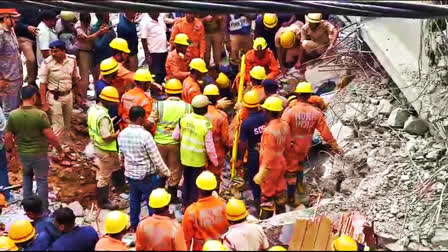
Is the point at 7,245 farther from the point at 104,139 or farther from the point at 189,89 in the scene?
the point at 189,89

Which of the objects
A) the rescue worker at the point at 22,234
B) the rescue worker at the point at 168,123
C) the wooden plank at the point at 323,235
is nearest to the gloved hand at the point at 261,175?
the rescue worker at the point at 168,123

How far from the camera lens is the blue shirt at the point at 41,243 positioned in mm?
7467

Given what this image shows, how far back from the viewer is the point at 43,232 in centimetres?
779

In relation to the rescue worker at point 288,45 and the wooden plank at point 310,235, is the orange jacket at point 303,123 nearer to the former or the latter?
the rescue worker at point 288,45

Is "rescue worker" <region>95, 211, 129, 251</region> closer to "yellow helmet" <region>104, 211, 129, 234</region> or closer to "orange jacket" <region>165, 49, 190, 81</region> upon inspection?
"yellow helmet" <region>104, 211, 129, 234</region>

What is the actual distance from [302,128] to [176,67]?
3.02 metres

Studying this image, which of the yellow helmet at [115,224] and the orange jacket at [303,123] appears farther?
the orange jacket at [303,123]

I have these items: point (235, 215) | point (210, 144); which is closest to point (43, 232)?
point (235, 215)

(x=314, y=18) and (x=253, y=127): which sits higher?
(x=314, y=18)

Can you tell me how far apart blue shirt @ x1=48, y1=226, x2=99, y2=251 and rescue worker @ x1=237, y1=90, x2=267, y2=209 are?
131 inches

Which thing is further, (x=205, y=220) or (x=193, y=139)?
(x=193, y=139)

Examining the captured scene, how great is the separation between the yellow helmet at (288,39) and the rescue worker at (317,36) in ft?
0.55

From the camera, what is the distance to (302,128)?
33.4 feet

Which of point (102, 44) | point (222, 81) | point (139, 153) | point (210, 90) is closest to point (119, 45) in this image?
point (102, 44)
